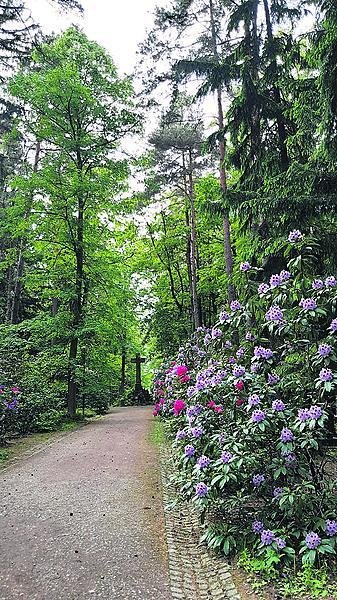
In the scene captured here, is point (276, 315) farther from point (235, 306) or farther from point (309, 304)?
point (235, 306)

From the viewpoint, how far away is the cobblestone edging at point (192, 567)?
3.01m

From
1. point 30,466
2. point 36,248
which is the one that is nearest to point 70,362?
point 36,248

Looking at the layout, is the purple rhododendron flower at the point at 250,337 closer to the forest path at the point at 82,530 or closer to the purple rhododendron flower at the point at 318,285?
the purple rhododendron flower at the point at 318,285

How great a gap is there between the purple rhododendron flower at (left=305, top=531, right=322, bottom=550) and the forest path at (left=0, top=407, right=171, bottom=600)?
0.97m

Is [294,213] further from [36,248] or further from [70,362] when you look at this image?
[36,248]

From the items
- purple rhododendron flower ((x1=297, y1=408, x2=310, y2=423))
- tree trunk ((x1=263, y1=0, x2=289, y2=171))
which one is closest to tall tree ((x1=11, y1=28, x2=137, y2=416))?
tree trunk ((x1=263, y1=0, x2=289, y2=171))

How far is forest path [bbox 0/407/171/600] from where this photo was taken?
10.1 ft

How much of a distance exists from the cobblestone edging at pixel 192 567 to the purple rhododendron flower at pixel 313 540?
1.82 ft

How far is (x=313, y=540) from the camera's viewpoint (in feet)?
9.82

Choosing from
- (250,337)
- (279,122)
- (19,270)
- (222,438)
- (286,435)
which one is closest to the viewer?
(286,435)

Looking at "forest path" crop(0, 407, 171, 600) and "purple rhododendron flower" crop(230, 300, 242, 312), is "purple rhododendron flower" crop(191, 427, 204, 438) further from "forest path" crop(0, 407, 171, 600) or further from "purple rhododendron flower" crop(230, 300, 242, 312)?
"purple rhododendron flower" crop(230, 300, 242, 312)

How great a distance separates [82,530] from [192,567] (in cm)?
116

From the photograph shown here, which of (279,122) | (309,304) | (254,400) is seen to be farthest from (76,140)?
(254,400)

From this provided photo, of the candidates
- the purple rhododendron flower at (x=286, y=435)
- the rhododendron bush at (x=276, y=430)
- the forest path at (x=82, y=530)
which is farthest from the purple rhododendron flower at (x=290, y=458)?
the forest path at (x=82, y=530)
